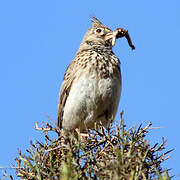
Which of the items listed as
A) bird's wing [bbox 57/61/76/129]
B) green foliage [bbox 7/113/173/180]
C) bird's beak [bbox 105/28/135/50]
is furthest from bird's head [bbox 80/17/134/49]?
green foliage [bbox 7/113/173/180]

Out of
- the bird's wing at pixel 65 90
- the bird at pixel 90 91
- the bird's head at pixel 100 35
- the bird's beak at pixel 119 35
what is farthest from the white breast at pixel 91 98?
the bird's head at pixel 100 35

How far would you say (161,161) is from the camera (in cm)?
296

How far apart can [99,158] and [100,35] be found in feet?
15.3

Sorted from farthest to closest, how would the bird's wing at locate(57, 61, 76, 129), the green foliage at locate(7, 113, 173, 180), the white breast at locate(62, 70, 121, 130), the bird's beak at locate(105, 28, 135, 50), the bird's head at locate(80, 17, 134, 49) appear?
the bird's head at locate(80, 17, 134, 49) → the bird's beak at locate(105, 28, 135, 50) → the bird's wing at locate(57, 61, 76, 129) → the white breast at locate(62, 70, 121, 130) → the green foliage at locate(7, 113, 173, 180)

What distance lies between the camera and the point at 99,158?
3041 millimetres

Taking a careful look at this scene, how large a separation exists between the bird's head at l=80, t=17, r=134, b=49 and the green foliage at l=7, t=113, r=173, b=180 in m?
3.51

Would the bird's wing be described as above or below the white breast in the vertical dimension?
above

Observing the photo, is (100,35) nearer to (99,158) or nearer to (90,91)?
(90,91)

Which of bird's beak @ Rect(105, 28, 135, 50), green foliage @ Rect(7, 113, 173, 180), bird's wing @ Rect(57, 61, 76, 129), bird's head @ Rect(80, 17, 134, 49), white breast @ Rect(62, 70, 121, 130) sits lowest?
green foliage @ Rect(7, 113, 173, 180)

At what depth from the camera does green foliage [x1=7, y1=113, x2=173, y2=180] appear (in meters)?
2.39

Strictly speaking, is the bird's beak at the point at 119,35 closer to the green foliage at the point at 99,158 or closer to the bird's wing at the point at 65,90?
the bird's wing at the point at 65,90

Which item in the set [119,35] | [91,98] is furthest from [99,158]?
[119,35]

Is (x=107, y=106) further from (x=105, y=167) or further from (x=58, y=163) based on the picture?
(x=105, y=167)

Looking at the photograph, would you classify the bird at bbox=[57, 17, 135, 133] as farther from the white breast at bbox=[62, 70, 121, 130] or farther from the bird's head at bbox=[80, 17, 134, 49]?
the bird's head at bbox=[80, 17, 134, 49]
